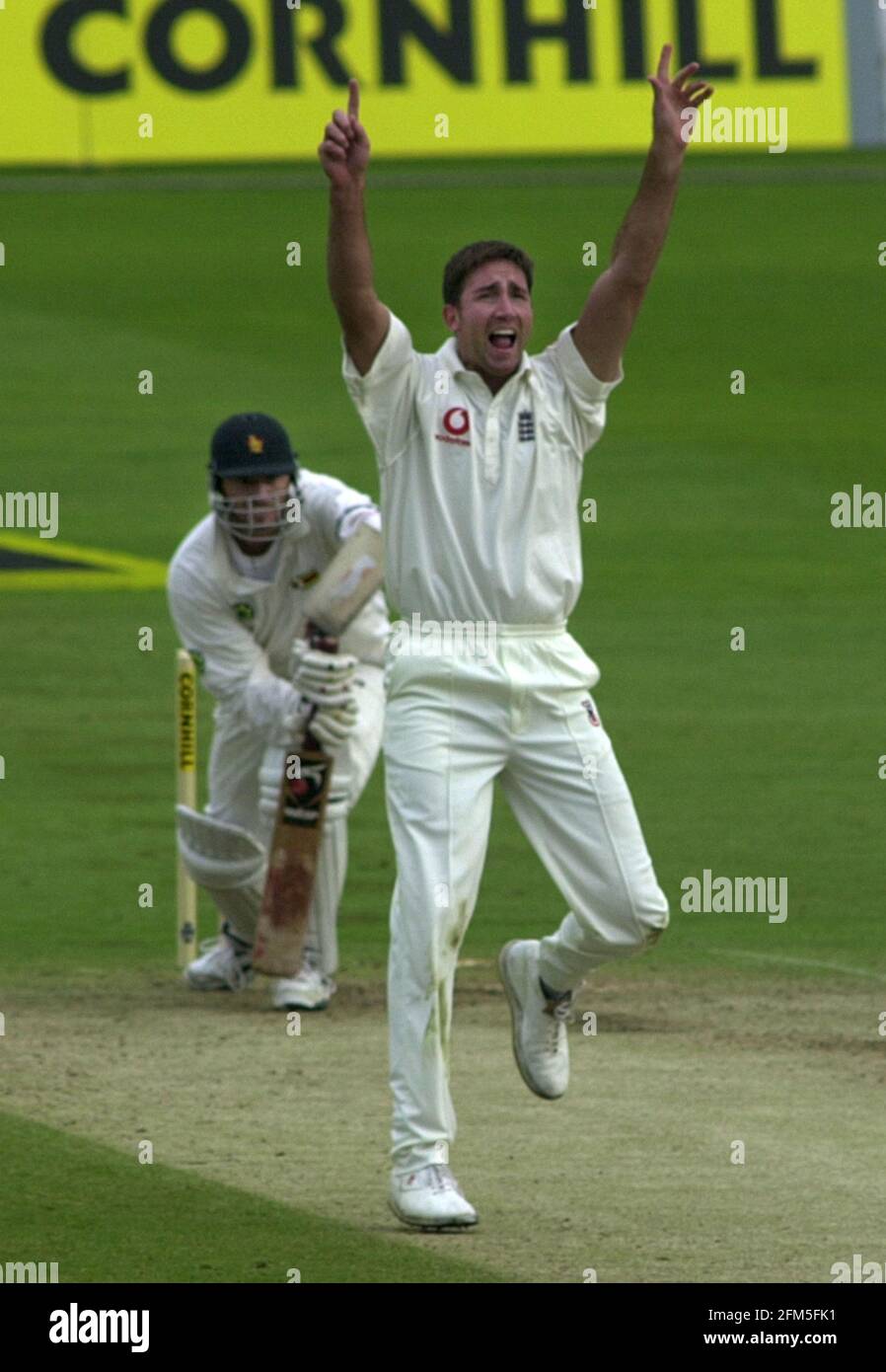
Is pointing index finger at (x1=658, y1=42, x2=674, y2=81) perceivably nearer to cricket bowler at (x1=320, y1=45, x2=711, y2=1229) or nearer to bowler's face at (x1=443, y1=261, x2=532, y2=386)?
cricket bowler at (x1=320, y1=45, x2=711, y2=1229)

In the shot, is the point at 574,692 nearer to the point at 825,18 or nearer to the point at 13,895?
the point at 13,895

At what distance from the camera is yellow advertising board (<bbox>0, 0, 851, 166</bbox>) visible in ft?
99.9

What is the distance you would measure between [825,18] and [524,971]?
24.4 meters

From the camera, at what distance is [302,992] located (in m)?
9.83

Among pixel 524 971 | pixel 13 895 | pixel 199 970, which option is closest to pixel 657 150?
pixel 524 971

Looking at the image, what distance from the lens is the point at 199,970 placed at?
33.4ft

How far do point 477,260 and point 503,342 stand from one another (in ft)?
0.72

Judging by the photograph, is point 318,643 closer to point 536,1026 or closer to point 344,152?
point 536,1026

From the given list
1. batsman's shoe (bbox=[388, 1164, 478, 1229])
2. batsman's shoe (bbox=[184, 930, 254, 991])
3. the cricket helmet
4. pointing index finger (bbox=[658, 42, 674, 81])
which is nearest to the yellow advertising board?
the cricket helmet

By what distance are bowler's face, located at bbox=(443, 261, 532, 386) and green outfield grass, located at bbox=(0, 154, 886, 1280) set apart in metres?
2.14

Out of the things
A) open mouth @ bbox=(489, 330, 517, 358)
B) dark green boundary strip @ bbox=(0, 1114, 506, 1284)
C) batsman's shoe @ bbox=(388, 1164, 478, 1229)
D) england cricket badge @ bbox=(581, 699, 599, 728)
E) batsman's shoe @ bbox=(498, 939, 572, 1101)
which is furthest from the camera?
batsman's shoe @ bbox=(498, 939, 572, 1101)

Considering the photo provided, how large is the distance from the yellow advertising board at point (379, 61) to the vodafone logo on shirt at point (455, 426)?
76.2 feet

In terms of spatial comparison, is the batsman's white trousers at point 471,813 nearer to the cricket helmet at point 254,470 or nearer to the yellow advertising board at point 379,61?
the cricket helmet at point 254,470
